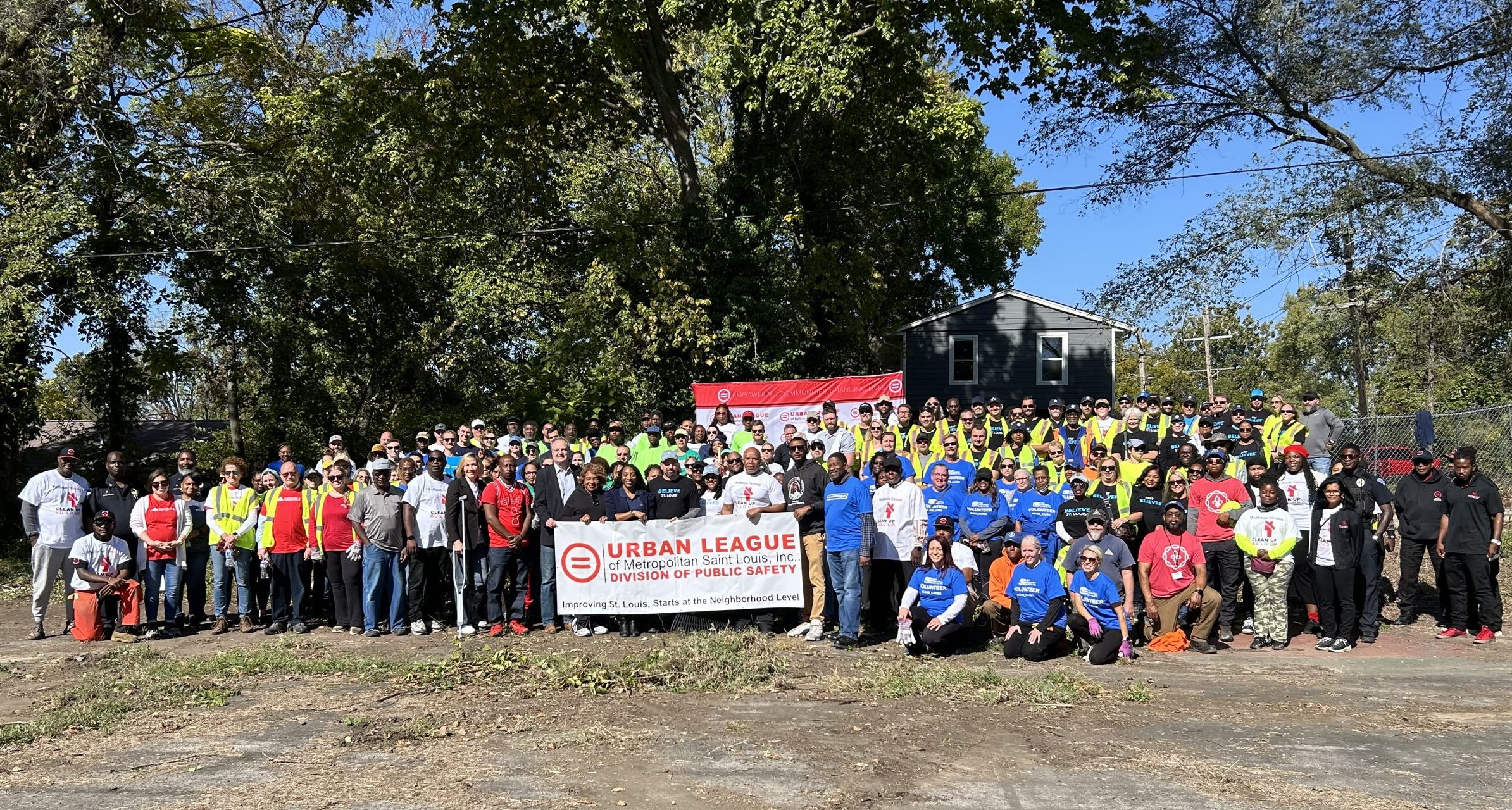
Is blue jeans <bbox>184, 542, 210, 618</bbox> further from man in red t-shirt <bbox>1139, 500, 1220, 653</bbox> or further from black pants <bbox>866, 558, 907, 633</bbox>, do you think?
man in red t-shirt <bbox>1139, 500, 1220, 653</bbox>

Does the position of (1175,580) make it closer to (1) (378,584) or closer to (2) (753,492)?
(2) (753,492)

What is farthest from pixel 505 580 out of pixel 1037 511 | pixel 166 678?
pixel 1037 511

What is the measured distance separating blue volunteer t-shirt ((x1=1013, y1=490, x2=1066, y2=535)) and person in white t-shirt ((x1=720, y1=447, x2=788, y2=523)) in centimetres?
248

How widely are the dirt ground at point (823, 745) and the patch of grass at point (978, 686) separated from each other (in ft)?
0.25

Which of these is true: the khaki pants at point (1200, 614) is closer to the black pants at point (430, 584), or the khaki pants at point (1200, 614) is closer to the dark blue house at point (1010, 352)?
the black pants at point (430, 584)

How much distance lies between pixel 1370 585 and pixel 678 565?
697cm

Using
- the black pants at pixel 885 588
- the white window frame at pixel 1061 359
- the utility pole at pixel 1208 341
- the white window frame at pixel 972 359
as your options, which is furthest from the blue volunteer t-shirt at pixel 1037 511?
the white window frame at pixel 1061 359

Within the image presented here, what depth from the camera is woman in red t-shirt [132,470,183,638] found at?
11.1m

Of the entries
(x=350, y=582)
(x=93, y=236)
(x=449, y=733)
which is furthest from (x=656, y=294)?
(x=449, y=733)

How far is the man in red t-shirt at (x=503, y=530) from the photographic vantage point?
10.7 meters

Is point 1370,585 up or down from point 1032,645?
up

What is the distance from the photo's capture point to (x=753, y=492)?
35.1 ft

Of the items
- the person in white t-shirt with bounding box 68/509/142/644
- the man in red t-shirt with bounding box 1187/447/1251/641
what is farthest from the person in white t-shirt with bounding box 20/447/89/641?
the man in red t-shirt with bounding box 1187/447/1251/641

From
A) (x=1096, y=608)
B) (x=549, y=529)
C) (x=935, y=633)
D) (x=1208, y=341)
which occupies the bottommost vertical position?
(x=935, y=633)
